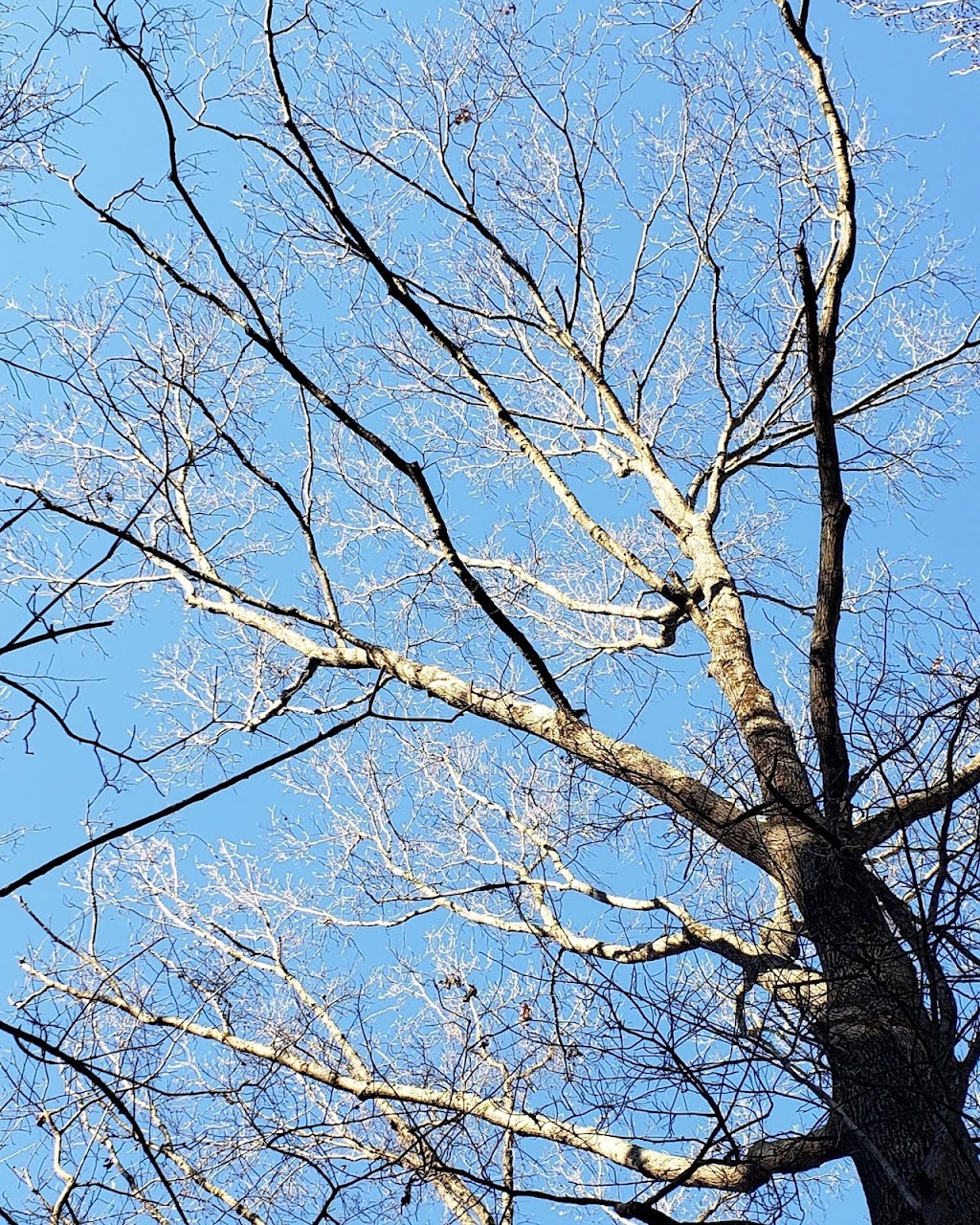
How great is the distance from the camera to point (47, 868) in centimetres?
191

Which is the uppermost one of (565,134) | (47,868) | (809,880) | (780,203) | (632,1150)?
(565,134)

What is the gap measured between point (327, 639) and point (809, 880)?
8.96 ft

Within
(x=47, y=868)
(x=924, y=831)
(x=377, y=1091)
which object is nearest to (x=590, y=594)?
(x=377, y=1091)

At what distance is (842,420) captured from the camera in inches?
261

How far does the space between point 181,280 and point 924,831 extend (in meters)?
2.70

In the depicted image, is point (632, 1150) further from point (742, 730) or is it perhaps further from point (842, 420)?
point (842, 420)

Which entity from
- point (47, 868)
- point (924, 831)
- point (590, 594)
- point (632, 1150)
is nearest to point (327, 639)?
point (590, 594)

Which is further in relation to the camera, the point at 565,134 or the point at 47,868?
the point at 565,134

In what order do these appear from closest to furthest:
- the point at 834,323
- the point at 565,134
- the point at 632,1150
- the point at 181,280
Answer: the point at 181,280
the point at 632,1150
the point at 834,323
the point at 565,134

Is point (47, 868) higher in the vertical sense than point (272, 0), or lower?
lower

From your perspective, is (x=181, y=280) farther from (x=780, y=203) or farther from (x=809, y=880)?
(x=780, y=203)

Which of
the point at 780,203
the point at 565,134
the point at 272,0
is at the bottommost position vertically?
the point at 272,0

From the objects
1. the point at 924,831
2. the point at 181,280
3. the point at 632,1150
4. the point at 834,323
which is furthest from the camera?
the point at 834,323

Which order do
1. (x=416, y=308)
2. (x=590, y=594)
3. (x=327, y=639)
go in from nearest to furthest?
(x=416, y=308) < (x=327, y=639) < (x=590, y=594)
